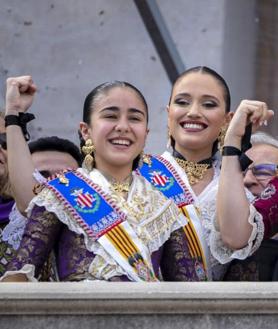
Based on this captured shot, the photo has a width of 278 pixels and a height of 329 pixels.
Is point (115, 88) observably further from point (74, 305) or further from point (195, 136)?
point (74, 305)

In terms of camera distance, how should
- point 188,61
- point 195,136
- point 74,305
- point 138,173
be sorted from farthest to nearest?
point 188,61 → point 195,136 → point 138,173 → point 74,305

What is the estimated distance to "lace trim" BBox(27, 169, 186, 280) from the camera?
3.96 metres

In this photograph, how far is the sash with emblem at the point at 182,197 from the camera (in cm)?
422

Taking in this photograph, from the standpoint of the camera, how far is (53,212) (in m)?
3.97

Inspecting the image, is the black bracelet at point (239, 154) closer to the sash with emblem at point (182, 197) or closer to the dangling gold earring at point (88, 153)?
the sash with emblem at point (182, 197)

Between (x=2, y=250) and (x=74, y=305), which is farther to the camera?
(x=2, y=250)

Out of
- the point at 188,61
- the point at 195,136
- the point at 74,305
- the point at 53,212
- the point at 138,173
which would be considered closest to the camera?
the point at 74,305

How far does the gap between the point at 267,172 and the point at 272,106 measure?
7.49 ft

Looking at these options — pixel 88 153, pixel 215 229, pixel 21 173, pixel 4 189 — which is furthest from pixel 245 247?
pixel 4 189

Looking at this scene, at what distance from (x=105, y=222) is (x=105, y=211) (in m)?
0.04

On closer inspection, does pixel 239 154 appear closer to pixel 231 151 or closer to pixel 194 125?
pixel 231 151

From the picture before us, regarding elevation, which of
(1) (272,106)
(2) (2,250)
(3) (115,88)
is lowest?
(1) (272,106)

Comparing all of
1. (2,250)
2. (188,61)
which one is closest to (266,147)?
(2,250)

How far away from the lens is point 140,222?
4090 millimetres
